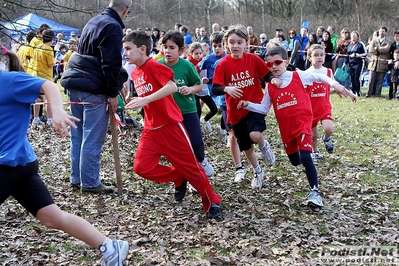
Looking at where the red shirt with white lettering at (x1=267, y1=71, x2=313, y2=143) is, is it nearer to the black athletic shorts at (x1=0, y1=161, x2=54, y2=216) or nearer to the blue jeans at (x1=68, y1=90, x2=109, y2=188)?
the blue jeans at (x1=68, y1=90, x2=109, y2=188)

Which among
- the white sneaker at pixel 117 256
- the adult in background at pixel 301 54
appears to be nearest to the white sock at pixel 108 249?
the white sneaker at pixel 117 256

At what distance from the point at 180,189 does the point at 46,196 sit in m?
2.49

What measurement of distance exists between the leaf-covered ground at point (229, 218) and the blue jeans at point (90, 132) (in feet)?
0.99

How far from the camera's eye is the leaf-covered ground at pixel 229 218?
4.68 meters

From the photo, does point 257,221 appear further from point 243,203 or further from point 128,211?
point 128,211

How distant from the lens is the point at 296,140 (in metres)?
6.00

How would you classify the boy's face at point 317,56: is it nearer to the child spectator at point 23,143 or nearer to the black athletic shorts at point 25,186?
the child spectator at point 23,143

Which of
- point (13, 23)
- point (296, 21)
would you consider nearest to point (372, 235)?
point (13, 23)

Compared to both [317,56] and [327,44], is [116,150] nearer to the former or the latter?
[317,56]

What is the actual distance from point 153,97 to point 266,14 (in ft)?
127

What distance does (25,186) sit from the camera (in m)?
3.70

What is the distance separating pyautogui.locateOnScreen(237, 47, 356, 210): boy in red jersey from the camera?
5.85 meters

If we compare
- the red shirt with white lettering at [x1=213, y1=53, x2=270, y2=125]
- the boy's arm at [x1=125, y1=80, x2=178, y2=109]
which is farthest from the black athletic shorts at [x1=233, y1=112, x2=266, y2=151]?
the boy's arm at [x1=125, y1=80, x2=178, y2=109]

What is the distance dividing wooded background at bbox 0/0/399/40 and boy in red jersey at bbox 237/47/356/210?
2481cm
